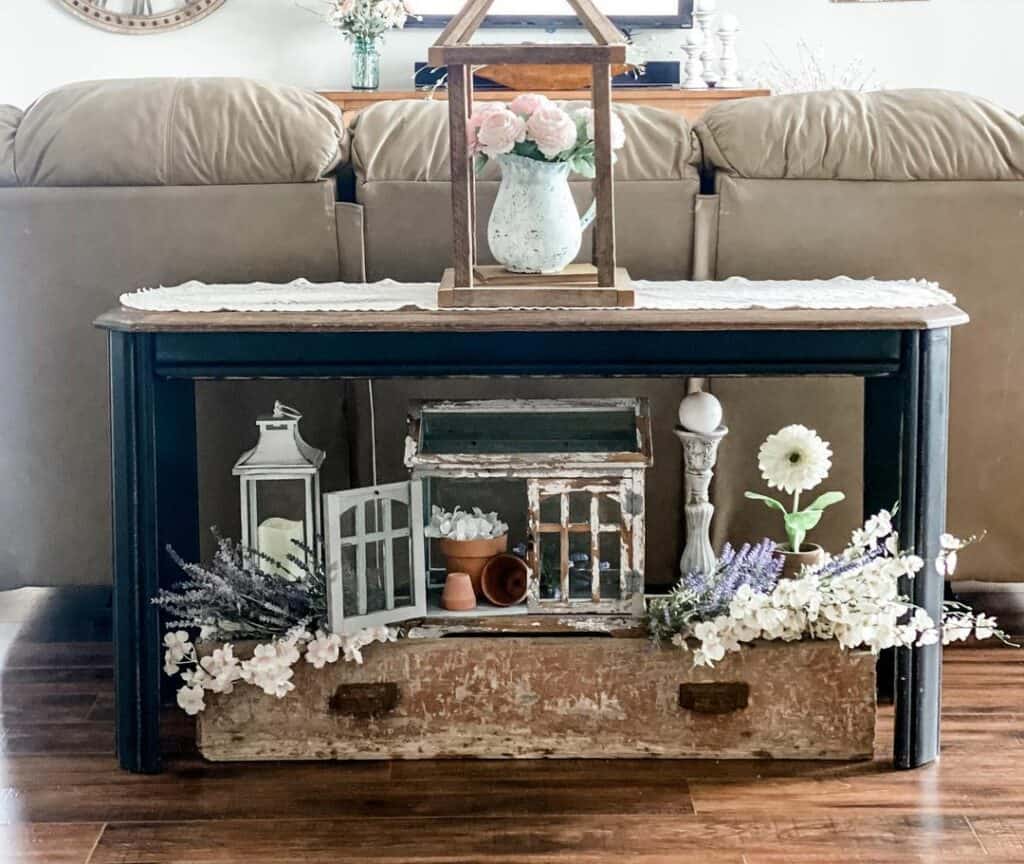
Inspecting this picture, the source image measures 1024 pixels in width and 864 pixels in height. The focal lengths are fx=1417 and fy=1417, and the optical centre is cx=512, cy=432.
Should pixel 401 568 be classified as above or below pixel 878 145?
below

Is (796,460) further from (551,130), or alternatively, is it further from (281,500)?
(281,500)

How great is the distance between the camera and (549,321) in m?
2.00

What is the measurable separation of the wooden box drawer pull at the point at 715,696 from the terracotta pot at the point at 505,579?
30 cm

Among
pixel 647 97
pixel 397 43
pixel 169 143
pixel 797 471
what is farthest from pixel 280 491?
pixel 397 43

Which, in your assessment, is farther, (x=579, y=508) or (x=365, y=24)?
(x=365, y=24)

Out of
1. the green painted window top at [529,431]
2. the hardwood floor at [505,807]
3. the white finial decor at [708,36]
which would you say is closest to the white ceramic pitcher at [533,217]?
the green painted window top at [529,431]

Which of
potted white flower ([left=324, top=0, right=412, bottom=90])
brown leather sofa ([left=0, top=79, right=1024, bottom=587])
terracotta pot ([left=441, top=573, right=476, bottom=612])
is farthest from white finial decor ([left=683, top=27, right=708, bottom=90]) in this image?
terracotta pot ([left=441, top=573, right=476, bottom=612])

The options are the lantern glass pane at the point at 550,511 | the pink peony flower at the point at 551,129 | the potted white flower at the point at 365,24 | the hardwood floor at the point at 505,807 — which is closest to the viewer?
the hardwood floor at the point at 505,807

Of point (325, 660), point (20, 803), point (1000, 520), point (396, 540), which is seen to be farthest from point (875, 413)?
point (20, 803)

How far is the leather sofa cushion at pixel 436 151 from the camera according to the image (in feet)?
8.13

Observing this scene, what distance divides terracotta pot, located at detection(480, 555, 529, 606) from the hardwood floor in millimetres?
262

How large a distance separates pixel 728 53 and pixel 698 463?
4.15 metres

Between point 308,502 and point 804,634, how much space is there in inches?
32.2

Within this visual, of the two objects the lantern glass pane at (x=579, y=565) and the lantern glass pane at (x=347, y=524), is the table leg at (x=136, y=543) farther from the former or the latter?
the lantern glass pane at (x=579, y=565)
